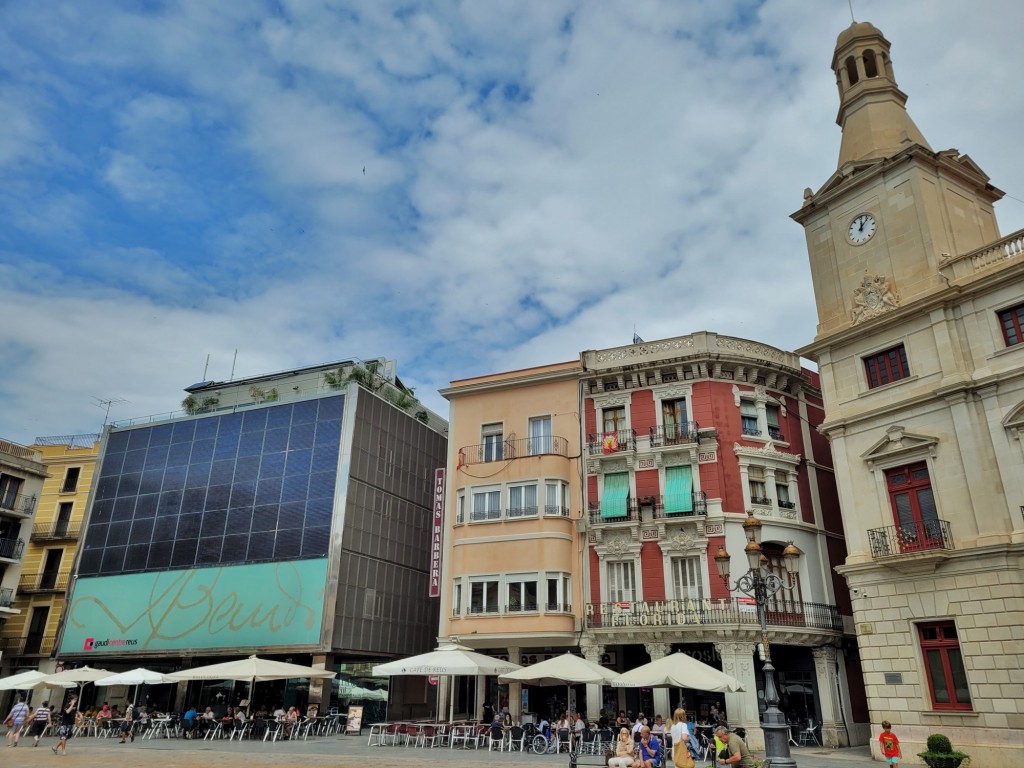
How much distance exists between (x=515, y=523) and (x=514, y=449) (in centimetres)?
363

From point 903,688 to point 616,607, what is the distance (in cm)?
1093

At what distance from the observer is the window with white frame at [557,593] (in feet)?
→ 101

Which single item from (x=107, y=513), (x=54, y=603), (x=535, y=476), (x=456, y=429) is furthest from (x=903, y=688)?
(x=54, y=603)

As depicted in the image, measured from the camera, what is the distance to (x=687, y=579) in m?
29.8

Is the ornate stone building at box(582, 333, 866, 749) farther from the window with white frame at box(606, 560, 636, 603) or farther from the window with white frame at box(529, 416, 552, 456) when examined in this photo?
the window with white frame at box(529, 416, 552, 456)

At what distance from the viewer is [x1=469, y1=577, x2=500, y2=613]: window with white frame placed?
105 feet

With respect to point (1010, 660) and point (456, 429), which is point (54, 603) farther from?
point (1010, 660)

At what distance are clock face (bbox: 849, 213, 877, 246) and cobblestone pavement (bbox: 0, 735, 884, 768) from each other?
16716 mm

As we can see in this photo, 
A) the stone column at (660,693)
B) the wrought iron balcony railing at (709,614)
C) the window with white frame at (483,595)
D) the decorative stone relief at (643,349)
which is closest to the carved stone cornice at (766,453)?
the decorative stone relief at (643,349)

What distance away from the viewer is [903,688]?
22.1 meters

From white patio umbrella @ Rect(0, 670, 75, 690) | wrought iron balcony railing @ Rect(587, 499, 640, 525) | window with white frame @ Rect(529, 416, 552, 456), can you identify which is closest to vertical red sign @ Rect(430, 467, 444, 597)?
window with white frame @ Rect(529, 416, 552, 456)

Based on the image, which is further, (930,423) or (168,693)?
(168,693)

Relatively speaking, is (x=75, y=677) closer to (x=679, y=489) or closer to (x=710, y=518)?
(x=679, y=489)

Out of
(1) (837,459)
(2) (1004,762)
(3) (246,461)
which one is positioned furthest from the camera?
(3) (246,461)
